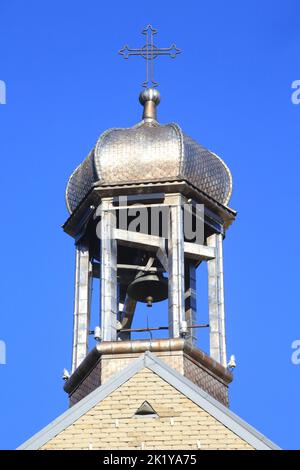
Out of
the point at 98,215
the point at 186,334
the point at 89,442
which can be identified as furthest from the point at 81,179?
the point at 89,442

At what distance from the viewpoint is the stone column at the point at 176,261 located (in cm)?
3428

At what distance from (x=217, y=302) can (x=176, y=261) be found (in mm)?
1616

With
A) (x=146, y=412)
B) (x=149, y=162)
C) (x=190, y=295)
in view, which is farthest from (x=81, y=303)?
(x=146, y=412)

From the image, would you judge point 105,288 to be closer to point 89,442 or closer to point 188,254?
point 188,254

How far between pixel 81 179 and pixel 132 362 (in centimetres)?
600

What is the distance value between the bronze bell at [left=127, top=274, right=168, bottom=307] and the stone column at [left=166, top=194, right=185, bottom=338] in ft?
5.01

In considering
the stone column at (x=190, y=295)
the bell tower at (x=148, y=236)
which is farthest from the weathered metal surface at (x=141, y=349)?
the stone column at (x=190, y=295)

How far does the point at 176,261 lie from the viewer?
115 ft

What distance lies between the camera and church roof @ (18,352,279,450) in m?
29.5

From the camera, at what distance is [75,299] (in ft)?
120

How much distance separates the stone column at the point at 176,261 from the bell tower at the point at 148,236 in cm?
2

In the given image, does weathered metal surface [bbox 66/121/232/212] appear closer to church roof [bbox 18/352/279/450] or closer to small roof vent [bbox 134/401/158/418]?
church roof [bbox 18/352/279/450]

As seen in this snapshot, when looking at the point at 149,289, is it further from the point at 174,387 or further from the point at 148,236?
the point at 174,387

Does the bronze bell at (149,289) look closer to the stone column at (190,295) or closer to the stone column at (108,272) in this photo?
the stone column at (190,295)
